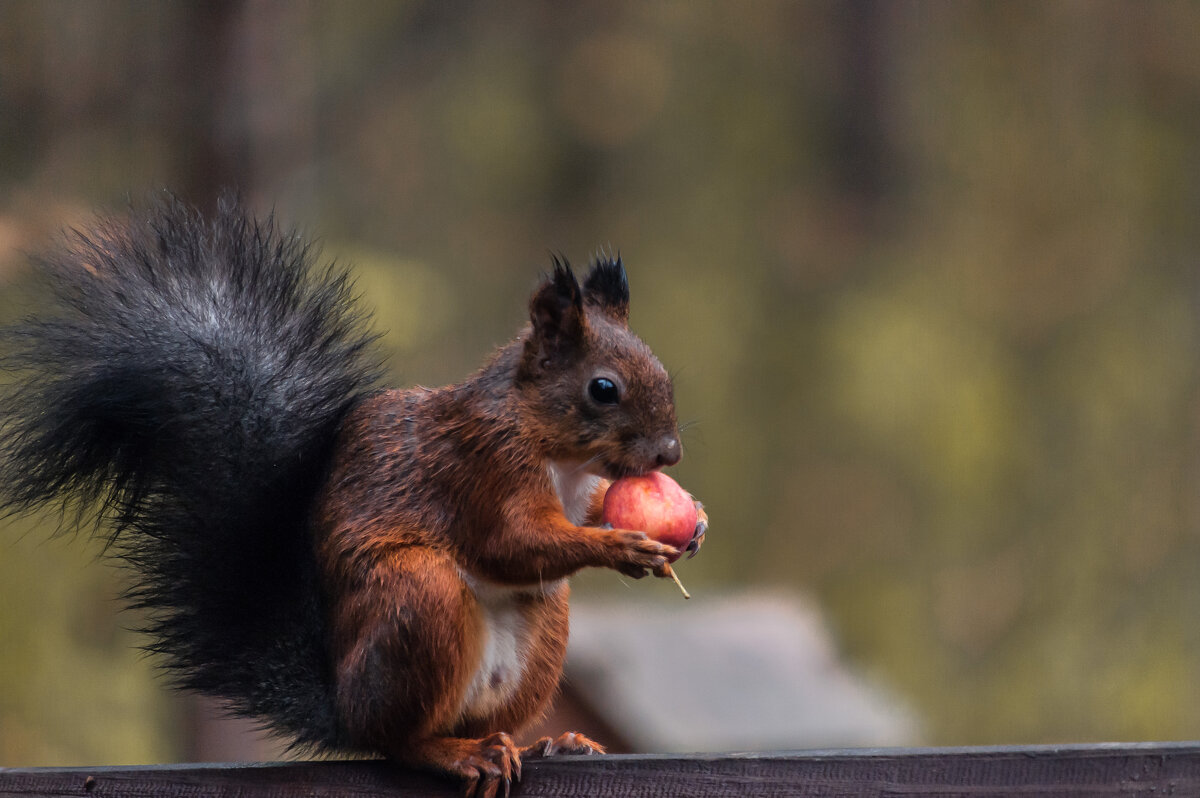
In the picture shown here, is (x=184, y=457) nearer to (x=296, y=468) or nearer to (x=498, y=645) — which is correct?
(x=296, y=468)

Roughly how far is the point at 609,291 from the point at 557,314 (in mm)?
131

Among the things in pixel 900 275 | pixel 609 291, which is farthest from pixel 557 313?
pixel 900 275

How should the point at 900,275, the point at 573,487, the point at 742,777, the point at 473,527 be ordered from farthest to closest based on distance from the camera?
the point at 900,275 → the point at 573,487 → the point at 473,527 → the point at 742,777

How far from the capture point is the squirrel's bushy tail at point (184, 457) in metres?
1.40

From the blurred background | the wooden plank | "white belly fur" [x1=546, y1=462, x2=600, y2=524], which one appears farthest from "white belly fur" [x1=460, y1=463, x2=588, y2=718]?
the blurred background

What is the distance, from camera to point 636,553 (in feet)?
4.23

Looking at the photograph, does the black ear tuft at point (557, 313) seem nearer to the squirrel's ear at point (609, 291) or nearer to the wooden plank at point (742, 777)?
the squirrel's ear at point (609, 291)

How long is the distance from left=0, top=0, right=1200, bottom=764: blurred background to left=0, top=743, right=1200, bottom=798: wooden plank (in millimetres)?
4146

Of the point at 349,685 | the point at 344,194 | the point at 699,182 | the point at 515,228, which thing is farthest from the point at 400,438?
the point at 699,182

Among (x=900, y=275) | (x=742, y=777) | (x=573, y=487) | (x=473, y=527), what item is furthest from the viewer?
(x=900, y=275)

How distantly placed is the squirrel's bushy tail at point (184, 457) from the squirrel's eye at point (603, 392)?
1.01ft

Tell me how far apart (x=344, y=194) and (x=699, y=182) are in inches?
84.0

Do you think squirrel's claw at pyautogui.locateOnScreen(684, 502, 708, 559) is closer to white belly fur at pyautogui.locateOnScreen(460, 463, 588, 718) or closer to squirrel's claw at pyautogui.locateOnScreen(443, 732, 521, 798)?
white belly fur at pyautogui.locateOnScreen(460, 463, 588, 718)

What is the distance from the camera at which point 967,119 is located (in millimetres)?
7160
